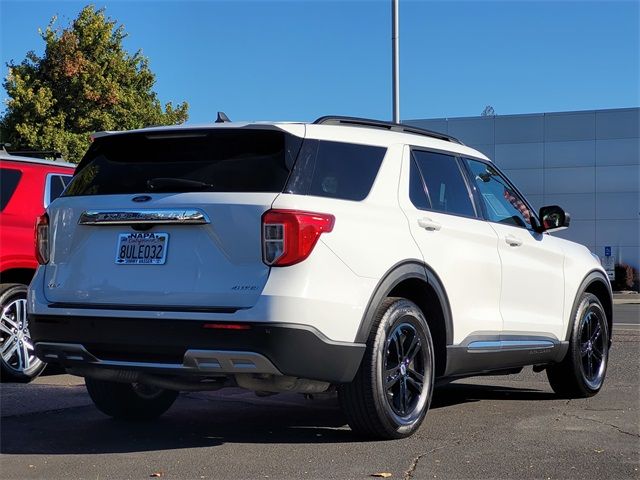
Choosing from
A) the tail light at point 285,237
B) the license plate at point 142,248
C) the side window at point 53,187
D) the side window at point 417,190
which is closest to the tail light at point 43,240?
the license plate at point 142,248

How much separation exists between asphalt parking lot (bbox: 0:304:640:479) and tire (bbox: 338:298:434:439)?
0.15 metres

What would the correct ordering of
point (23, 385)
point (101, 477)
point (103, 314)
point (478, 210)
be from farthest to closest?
point (23, 385) → point (478, 210) → point (103, 314) → point (101, 477)

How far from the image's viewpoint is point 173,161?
5.40 metres

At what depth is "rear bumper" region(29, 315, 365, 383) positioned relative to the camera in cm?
482

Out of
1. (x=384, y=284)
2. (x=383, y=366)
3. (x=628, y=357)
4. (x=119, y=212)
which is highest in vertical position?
(x=119, y=212)

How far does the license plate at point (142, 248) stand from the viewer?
5105mm

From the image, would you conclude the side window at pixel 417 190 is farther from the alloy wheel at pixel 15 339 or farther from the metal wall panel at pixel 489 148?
the metal wall panel at pixel 489 148

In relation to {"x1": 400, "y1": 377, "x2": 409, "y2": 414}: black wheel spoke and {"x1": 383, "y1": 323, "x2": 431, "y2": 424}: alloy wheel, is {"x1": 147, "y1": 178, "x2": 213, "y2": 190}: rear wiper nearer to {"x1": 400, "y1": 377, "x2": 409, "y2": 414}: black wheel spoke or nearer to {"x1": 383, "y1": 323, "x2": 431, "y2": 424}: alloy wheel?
{"x1": 383, "y1": 323, "x2": 431, "y2": 424}: alloy wheel

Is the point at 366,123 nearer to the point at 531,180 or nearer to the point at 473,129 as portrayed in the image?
the point at 473,129

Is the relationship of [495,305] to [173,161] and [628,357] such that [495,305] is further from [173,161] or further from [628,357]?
[628,357]

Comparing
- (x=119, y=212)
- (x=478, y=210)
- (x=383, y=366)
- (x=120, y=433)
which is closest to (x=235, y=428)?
(x=120, y=433)

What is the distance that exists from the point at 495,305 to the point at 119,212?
2.69m

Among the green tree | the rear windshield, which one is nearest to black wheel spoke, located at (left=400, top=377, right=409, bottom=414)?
the rear windshield

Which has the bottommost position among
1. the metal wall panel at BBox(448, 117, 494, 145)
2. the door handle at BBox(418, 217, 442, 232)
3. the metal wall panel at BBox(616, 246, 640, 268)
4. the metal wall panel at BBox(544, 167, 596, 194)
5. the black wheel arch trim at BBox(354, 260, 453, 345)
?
the metal wall panel at BBox(616, 246, 640, 268)
